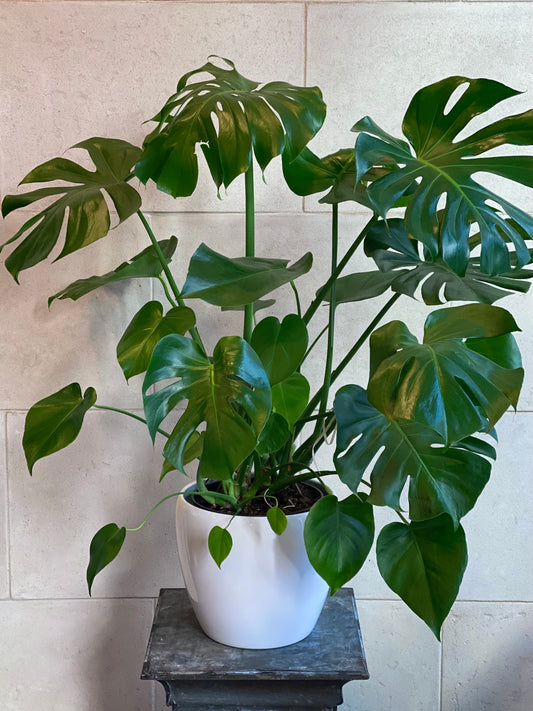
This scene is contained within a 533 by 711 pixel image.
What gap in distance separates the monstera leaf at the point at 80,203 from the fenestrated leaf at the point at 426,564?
57 centimetres

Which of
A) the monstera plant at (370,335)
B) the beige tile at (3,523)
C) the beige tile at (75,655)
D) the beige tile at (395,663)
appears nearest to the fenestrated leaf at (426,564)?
the monstera plant at (370,335)

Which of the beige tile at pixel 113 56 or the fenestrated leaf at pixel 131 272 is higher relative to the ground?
the beige tile at pixel 113 56

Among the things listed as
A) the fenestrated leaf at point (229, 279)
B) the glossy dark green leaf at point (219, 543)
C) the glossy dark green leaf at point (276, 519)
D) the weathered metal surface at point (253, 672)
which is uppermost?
the fenestrated leaf at point (229, 279)

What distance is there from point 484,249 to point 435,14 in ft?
2.41

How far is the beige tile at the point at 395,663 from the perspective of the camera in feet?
4.95

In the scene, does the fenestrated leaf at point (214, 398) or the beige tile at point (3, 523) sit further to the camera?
the beige tile at point (3, 523)

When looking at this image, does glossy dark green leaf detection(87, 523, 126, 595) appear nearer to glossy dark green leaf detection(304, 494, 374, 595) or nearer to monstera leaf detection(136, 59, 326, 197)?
glossy dark green leaf detection(304, 494, 374, 595)

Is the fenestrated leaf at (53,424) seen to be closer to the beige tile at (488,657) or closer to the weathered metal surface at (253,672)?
the weathered metal surface at (253,672)

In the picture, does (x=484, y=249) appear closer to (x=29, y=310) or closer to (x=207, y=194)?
(x=207, y=194)

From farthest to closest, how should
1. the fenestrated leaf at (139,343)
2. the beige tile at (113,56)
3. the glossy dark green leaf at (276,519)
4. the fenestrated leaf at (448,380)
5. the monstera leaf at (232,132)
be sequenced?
the beige tile at (113,56) < the fenestrated leaf at (139,343) < the glossy dark green leaf at (276,519) < the monstera leaf at (232,132) < the fenestrated leaf at (448,380)

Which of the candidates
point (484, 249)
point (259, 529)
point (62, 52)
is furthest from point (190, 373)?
point (62, 52)

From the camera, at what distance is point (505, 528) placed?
149cm

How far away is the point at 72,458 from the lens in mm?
1479

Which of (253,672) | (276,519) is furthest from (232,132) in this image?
(253,672)
